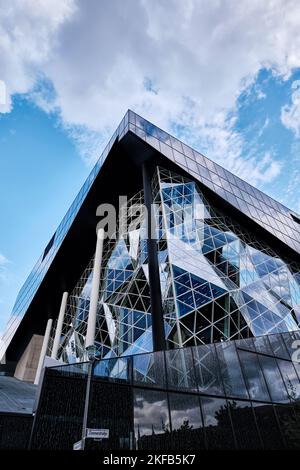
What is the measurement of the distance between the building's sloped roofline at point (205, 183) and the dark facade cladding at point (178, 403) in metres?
16.2

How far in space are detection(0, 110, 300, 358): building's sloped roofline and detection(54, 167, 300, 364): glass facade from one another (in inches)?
52.3

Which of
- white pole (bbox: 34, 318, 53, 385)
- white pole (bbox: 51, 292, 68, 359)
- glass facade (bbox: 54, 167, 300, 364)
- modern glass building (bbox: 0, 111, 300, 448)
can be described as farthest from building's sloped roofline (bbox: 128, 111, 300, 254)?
white pole (bbox: 34, 318, 53, 385)

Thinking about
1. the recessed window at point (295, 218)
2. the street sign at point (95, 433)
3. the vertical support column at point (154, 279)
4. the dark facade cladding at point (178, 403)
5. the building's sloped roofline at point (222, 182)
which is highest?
the recessed window at point (295, 218)

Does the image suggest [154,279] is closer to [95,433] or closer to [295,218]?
[95,433]

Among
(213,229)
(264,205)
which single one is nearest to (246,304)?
(213,229)

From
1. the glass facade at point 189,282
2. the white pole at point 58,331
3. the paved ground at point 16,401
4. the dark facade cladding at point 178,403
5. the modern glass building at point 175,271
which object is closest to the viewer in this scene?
the dark facade cladding at point 178,403

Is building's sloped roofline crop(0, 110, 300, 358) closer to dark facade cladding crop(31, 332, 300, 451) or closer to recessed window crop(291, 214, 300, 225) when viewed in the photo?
recessed window crop(291, 214, 300, 225)

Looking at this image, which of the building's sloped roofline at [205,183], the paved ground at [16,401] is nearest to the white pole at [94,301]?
the paved ground at [16,401]

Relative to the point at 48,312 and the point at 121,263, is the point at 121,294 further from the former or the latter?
the point at 48,312

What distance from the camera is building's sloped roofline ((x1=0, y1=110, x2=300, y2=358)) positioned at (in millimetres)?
24672

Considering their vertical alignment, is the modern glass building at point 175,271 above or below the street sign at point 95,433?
above

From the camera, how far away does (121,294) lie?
2330cm

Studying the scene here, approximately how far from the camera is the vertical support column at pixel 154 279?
54.1 ft

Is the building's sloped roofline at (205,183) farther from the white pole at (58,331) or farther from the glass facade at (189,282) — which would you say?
the white pole at (58,331)
